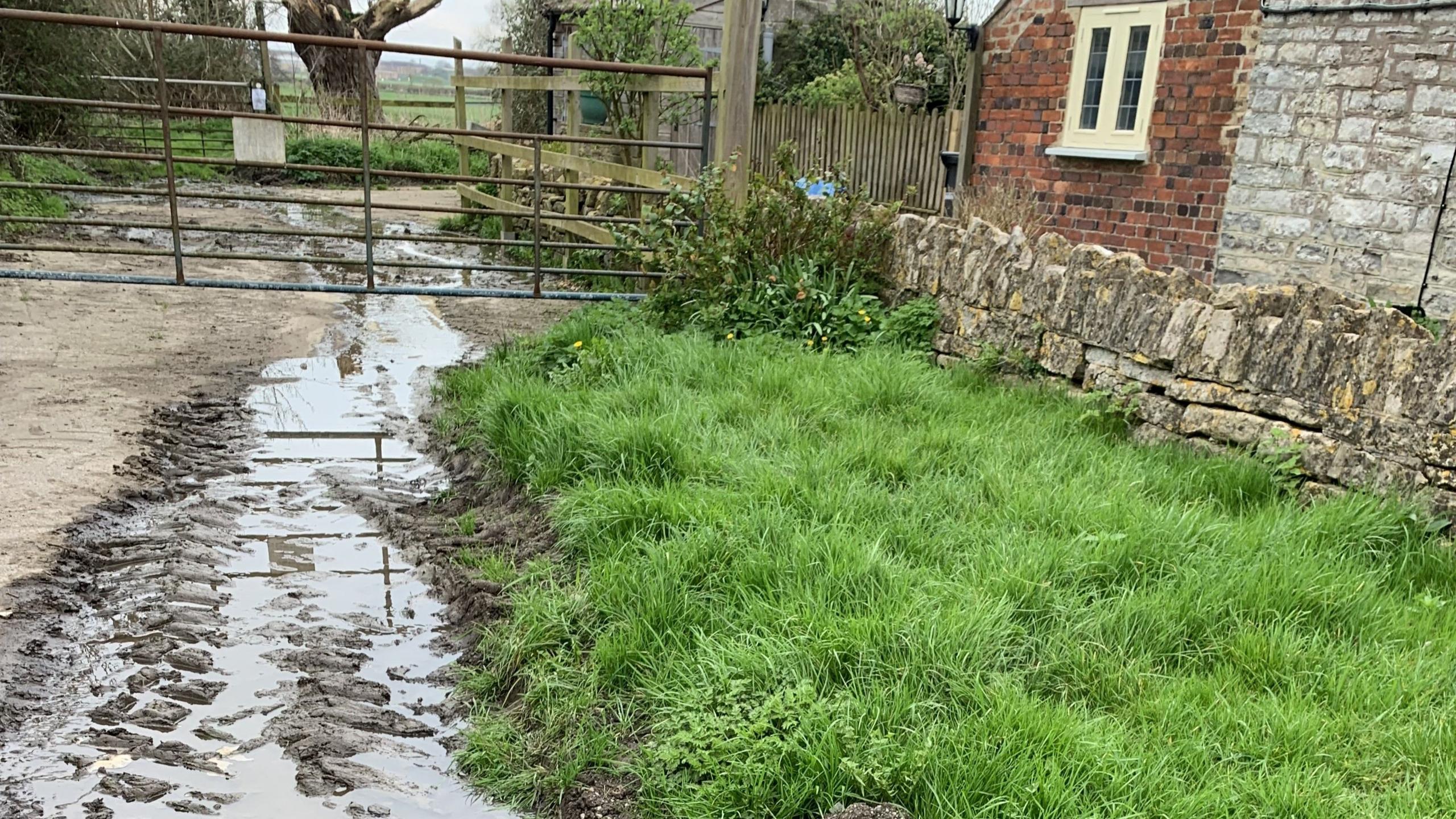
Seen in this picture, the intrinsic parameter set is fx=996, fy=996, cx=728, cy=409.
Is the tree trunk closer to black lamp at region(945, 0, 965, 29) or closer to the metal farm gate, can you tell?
the metal farm gate

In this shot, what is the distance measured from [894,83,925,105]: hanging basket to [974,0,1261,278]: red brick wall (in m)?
1.71

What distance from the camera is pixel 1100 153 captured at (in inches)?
349

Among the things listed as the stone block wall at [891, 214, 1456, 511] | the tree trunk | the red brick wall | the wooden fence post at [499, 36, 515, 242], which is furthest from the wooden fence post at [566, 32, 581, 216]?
the tree trunk

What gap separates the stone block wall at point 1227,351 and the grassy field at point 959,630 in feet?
0.70

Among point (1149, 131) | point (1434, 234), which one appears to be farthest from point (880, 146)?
point (1434, 234)

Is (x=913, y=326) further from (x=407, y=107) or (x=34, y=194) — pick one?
(x=407, y=107)

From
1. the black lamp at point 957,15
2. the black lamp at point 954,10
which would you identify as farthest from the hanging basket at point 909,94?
the black lamp at point 954,10

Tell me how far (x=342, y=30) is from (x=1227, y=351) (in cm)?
2271

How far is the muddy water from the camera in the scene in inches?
111

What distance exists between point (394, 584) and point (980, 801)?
2.54 m

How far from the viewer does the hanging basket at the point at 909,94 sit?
11791 millimetres

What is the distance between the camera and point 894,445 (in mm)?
4375

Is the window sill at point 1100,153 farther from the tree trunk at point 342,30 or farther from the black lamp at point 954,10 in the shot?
the tree trunk at point 342,30

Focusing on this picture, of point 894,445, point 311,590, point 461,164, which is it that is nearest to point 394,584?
point 311,590
